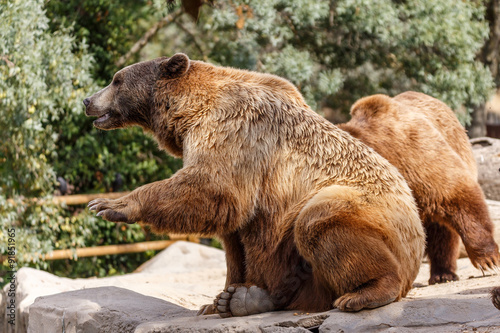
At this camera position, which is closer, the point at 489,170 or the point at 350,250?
the point at 350,250

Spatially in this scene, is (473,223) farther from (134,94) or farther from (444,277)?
(134,94)

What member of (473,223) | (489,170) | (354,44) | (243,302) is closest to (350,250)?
(243,302)

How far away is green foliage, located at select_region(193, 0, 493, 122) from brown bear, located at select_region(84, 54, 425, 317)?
18.1 ft

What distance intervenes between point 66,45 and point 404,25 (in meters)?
5.38

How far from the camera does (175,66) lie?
4.54m

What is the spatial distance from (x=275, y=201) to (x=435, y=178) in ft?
7.29

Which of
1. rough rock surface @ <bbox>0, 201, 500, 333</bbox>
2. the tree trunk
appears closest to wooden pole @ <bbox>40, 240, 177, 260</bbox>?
rough rock surface @ <bbox>0, 201, 500, 333</bbox>

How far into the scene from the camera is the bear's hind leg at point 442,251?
6.26 metres

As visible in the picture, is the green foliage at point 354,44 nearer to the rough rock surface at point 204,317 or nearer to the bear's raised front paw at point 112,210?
the rough rock surface at point 204,317

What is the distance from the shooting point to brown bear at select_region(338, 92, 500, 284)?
19.0 feet

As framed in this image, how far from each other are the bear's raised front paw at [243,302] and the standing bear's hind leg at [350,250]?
425 millimetres

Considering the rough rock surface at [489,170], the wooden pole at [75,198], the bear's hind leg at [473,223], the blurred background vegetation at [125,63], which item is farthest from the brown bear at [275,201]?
the wooden pole at [75,198]

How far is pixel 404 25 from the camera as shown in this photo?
10.5 m

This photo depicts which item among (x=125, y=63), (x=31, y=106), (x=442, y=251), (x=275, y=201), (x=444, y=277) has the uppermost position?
(x=125, y=63)
